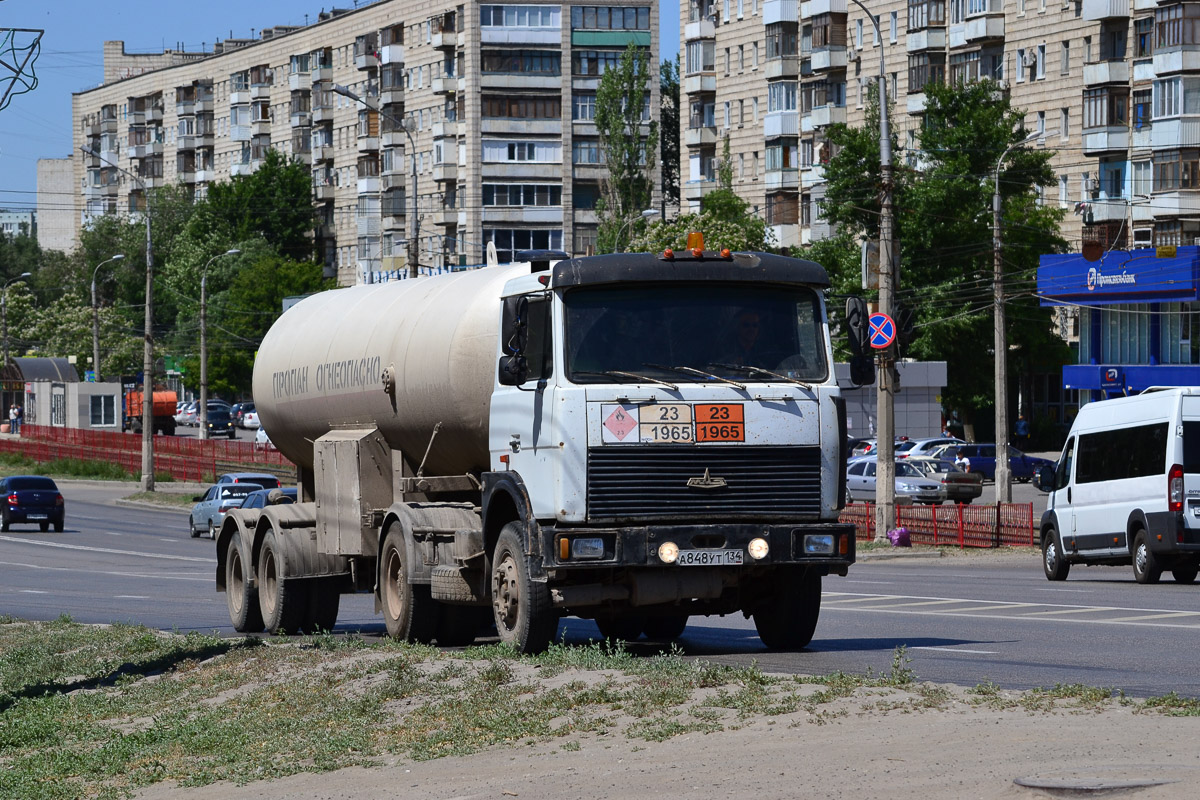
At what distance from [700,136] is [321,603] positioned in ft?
270

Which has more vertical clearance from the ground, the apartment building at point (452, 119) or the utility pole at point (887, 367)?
the apartment building at point (452, 119)

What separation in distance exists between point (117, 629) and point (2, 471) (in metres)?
61.2

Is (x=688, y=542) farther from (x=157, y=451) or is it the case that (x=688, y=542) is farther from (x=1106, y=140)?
(x=1106, y=140)

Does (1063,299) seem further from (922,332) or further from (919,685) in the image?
(919,685)

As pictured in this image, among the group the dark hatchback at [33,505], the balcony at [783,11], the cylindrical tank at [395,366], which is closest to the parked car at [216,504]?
the dark hatchback at [33,505]

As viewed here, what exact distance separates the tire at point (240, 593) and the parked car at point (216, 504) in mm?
26185

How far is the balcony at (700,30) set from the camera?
9812 cm

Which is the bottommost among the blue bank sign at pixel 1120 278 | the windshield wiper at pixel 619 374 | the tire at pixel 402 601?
the tire at pixel 402 601

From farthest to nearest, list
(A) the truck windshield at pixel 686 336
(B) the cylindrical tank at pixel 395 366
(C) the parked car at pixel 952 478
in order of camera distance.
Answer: (C) the parked car at pixel 952 478, (B) the cylindrical tank at pixel 395 366, (A) the truck windshield at pixel 686 336

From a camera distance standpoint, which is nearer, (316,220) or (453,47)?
(453,47)

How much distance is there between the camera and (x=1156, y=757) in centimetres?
845

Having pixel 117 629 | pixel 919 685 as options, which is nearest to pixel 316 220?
pixel 117 629

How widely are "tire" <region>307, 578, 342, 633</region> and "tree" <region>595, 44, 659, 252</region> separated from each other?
79185 millimetres

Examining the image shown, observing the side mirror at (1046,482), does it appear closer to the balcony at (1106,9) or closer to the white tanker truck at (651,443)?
the white tanker truck at (651,443)
